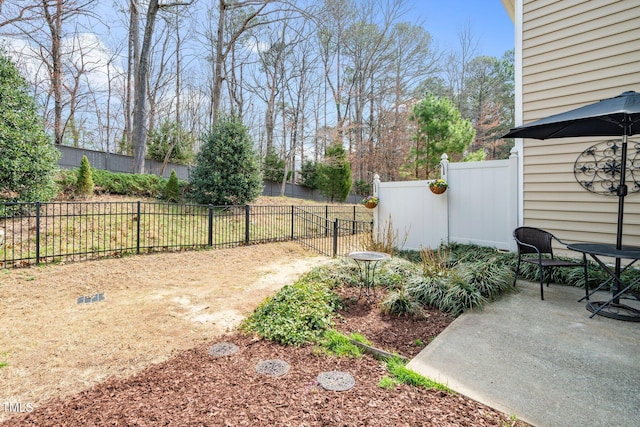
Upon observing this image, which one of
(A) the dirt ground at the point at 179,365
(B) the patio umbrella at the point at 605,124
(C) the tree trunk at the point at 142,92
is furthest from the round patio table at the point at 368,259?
(C) the tree trunk at the point at 142,92

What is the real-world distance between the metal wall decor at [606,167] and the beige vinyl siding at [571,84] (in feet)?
0.24

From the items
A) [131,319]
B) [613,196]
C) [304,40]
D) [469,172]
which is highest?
[304,40]

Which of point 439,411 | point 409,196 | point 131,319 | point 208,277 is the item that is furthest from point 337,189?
point 439,411

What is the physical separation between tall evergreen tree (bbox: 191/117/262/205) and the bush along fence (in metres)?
0.49

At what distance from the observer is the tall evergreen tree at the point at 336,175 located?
54.1 ft

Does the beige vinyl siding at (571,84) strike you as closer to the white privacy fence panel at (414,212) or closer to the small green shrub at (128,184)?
the white privacy fence panel at (414,212)

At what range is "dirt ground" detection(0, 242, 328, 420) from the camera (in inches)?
90.0

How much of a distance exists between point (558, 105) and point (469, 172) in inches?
61.4

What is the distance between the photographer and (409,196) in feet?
21.4

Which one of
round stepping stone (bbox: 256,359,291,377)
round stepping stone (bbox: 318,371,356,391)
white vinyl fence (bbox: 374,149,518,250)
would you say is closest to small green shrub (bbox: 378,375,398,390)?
round stepping stone (bbox: 318,371,356,391)

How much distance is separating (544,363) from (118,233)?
7.52 meters

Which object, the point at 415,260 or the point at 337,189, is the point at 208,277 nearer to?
the point at 415,260

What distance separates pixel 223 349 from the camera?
101 inches

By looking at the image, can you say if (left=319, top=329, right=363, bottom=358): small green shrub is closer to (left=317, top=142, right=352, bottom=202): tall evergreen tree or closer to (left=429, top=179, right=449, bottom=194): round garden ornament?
(left=429, top=179, right=449, bottom=194): round garden ornament
